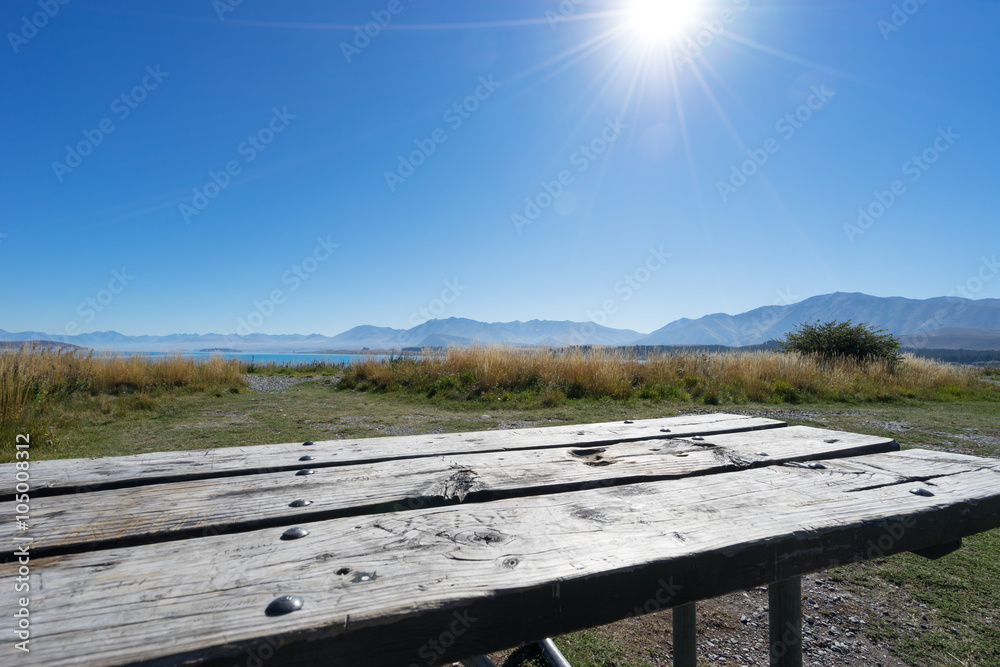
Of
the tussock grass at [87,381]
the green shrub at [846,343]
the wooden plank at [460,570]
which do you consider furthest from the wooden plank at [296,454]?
the green shrub at [846,343]

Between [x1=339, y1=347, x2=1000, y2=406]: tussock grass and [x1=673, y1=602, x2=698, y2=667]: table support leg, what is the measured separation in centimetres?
586

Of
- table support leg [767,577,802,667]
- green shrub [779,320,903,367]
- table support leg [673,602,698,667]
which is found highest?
green shrub [779,320,903,367]

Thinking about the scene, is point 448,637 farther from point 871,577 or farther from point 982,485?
point 871,577

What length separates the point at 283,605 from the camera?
54cm

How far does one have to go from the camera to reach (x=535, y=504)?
0.90m

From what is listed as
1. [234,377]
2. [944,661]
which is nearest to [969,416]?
[944,661]

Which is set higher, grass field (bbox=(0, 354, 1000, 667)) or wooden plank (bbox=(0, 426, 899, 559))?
wooden plank (bbox=(0, 426, 899, 559))

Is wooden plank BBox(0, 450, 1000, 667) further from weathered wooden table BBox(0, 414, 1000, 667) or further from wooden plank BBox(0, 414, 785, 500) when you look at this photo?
wooden plank BBox(0, 414, 785, 500)

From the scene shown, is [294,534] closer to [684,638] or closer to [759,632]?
[684,638]

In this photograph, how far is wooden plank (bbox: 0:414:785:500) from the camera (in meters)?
1.02

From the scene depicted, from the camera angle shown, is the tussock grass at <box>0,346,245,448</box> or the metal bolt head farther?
the tussock grass at <box>0,346,245,448</box>

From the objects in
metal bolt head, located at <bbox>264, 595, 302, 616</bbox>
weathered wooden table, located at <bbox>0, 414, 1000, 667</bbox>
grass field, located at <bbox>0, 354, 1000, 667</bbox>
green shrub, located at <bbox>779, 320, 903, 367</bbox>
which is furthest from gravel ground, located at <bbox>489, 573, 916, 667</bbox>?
green shrub, located at <bbox>779, 320, 903, 367</bbox>

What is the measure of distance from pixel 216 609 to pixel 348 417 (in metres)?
6.02

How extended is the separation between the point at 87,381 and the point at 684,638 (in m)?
10.5
